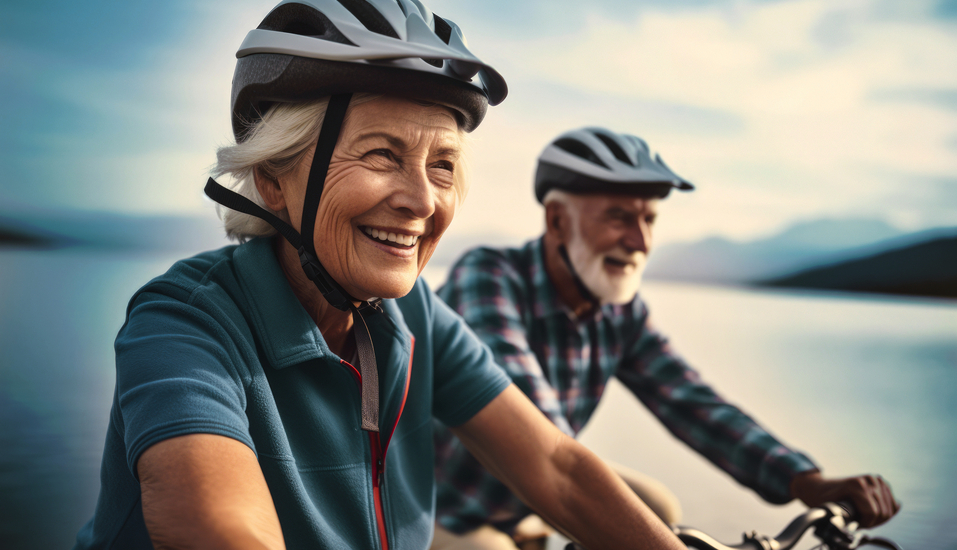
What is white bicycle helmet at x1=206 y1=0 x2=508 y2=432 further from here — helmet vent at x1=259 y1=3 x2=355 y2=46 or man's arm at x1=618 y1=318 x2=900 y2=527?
man's arm at x1=618 y1=318 x2=900 y2=527

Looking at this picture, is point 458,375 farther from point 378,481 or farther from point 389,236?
point 389,236

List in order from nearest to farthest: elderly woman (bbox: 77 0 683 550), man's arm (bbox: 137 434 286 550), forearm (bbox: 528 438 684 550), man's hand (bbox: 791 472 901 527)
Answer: man's arm (bbox: 137 434 286 550), elderly woman (bbox: 77 0 683 550), forearm (bbox: 528 438 684 550), man's hand (bbox: 791 472 901 527)

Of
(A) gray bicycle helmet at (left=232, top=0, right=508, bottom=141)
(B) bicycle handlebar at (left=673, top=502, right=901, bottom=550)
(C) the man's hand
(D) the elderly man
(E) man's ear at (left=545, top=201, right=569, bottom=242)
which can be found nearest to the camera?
(A) gray bicycle helmet at (left=232, top=0, right=508, bottom=141)

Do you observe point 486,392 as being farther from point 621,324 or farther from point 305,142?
point 621,324

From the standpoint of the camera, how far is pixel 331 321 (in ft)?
4.05

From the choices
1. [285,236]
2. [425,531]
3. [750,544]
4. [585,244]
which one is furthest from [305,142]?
[585,244]

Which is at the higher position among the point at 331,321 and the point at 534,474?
the point at 331,321

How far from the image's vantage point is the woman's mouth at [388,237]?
1.11 metres

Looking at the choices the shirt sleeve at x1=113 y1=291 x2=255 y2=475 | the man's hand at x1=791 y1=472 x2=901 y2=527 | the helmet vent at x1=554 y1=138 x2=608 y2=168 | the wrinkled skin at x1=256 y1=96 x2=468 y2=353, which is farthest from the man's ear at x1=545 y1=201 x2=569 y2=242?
the shirt sleeve at x1=113 y1=291 x2=255 y2=475

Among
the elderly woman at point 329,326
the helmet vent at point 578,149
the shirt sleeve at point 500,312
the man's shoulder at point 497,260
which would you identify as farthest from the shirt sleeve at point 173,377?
the helmet vent at point 578,149

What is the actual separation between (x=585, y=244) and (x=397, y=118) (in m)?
1.53

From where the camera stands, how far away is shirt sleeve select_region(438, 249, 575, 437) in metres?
1.84

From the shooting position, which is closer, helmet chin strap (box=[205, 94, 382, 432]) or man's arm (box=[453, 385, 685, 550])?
helmet chin strap (box=[205, 94, 382, 432])

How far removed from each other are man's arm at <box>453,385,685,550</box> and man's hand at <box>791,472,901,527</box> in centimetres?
78
